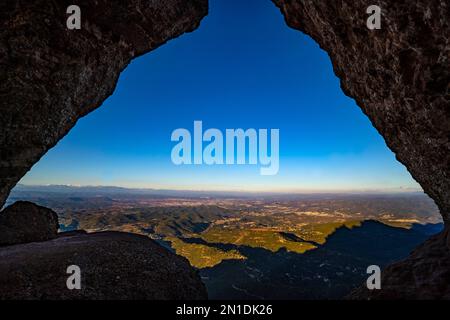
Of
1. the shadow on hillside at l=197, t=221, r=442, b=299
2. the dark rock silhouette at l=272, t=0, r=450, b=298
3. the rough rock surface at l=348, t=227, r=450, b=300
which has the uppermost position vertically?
the dark rock silhouette at l=272, t=0, r=450, b=298

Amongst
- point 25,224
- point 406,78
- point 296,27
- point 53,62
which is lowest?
point 25,224

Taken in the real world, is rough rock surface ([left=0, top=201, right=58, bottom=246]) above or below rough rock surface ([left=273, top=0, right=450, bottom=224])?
below

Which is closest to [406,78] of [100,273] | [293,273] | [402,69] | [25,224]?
[402,69]

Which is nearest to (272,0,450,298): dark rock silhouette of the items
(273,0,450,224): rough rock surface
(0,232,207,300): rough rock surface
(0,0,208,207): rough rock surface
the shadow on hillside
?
(273,0,450,224): rough rock surface

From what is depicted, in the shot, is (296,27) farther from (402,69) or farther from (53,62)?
(53,62)

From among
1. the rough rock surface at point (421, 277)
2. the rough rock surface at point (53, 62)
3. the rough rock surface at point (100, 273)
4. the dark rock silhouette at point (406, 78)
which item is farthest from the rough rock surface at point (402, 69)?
the rough rock surface at point (100, 273)

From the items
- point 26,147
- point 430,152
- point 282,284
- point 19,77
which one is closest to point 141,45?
point 19,77

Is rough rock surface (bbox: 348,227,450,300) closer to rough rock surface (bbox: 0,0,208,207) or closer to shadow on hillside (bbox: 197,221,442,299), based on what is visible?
rough rock surface (bbox: 0,0,208,207)

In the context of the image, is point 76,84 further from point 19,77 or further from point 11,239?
point 11,239
